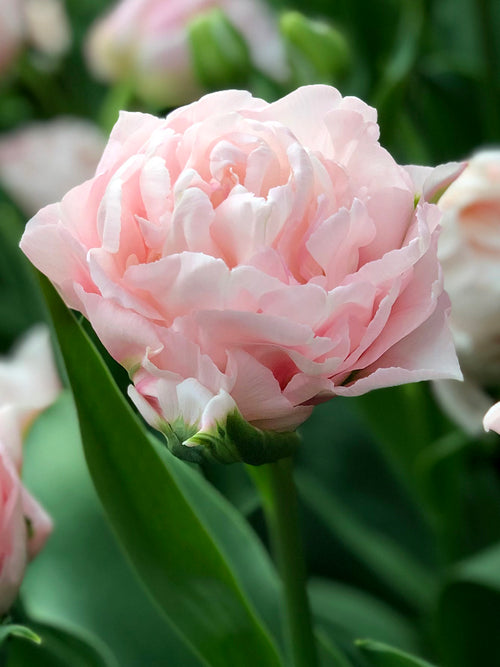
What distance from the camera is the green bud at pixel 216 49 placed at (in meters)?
0.42

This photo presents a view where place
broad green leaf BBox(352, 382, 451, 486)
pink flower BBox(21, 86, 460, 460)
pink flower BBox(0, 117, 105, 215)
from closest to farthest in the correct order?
pink flower BBox(21, 86, 460, 460), broad green leaf BBox(352, 382, 451, 486), pink flower BBox(0, 117, 105, 215)

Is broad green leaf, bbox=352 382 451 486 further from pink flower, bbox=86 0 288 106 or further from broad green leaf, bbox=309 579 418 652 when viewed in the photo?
pink flower, bbox=86 0 288 106

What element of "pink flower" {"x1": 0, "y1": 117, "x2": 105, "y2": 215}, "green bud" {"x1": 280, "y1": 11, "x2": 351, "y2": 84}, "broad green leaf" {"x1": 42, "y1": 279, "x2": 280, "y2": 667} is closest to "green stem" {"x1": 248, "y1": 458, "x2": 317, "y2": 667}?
"broad green leaf" {"x1": 42, "y1": 279, "x2": 280, "y2": 667}

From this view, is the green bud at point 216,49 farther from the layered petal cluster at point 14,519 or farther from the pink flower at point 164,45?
the layered petal cluster at point 14,519

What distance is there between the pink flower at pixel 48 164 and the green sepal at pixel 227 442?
34 centimetres

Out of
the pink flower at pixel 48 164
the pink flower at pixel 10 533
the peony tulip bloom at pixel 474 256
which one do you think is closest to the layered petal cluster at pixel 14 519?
the pink flower at pixel 10 533

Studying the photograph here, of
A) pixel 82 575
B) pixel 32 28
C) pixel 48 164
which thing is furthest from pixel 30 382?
pixel 32 28

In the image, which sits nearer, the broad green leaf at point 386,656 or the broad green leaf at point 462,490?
the broad green leaf at point 386,656

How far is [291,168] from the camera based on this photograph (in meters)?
0.20

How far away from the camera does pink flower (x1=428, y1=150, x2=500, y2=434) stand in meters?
0.31

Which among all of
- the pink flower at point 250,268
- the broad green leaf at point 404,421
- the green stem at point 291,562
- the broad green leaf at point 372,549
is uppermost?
the pink flower at point 250,268

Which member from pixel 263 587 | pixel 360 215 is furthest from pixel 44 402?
pixel 360 215

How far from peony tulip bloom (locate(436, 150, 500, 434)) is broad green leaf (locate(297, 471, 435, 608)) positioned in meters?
0.13

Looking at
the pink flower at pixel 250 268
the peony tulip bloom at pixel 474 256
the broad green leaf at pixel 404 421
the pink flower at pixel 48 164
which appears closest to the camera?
the pink flower at pixel 250 268
